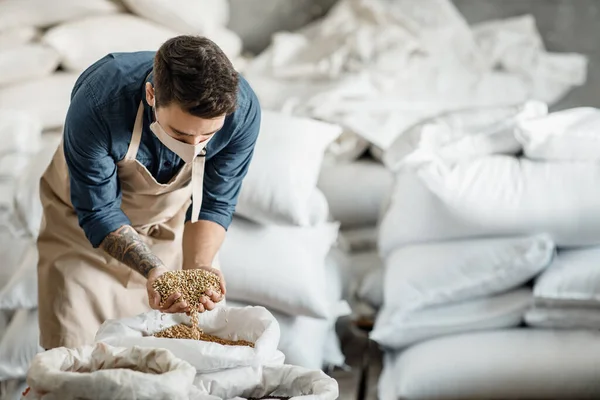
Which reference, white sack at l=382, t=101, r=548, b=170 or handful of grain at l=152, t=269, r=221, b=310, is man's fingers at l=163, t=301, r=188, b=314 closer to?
handful of grain at l=152, t=269, r=221, b=310

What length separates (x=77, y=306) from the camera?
5.46ft

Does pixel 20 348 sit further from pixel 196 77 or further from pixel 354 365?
pixel 196 77

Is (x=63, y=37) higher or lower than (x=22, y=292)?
higher

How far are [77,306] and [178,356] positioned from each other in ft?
1.69

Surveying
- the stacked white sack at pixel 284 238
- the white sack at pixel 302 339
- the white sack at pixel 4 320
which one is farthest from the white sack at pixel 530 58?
the white sack at pixel 4 320

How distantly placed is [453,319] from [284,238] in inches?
16.8

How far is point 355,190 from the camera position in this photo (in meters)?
2.57

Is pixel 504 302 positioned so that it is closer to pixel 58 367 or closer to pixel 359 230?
pixel 359 230

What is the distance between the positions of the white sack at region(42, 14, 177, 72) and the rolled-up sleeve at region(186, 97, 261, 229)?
117 centimetres

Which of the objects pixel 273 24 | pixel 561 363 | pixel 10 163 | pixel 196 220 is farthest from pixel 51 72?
pixel 561 363

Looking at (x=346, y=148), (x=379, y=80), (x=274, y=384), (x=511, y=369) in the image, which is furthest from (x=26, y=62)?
(x=274, y=384)

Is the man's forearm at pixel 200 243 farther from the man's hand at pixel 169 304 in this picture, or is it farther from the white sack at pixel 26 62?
the white sack at pixel 26 62

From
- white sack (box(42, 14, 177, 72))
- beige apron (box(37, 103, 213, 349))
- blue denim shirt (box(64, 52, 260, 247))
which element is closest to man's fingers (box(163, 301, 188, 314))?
blue denim shirt (box(64, 52, 260, 247))

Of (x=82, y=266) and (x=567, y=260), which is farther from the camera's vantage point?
(x=567, y=260)
